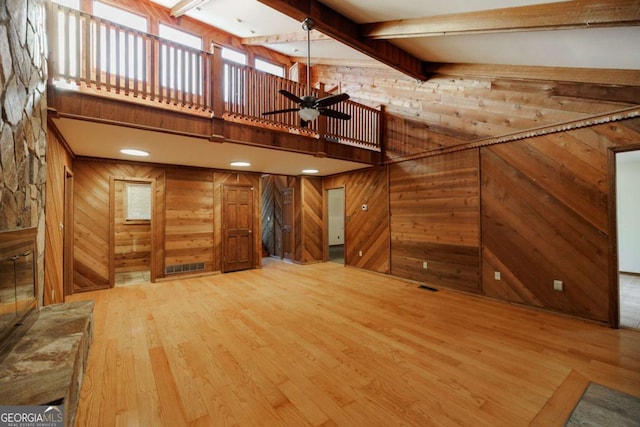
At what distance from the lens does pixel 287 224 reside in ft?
24.3

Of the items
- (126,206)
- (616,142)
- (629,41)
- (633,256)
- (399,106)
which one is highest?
(399,106)

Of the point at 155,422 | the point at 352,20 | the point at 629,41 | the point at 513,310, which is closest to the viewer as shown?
the point at 155,422

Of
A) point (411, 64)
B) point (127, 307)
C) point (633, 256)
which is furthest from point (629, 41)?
point (127, 307)

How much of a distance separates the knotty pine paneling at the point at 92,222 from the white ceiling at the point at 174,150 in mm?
267

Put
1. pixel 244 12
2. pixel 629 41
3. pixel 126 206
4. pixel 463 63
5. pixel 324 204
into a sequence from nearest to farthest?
pixel 629 41 → pixel 463 63 → pixel 244 12 → pixel 126 206 → pixel 324 204

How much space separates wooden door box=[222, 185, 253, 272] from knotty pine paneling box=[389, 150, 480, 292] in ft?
10.5

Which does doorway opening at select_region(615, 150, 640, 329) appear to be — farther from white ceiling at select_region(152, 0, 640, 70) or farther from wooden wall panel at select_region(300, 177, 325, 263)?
wooden wall panel at select_region(300, 177, 325, 263)

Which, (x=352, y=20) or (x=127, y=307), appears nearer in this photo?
(x=352, y=20)

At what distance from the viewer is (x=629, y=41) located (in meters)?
2.43

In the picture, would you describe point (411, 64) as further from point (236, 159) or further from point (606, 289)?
point (606, 289)

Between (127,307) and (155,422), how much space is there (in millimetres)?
2645

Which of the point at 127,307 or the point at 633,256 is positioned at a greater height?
the point at 633,256

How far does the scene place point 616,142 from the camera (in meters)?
3.00

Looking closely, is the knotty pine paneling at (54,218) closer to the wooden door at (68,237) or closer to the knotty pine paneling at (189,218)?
the wooden door at (68,237)
